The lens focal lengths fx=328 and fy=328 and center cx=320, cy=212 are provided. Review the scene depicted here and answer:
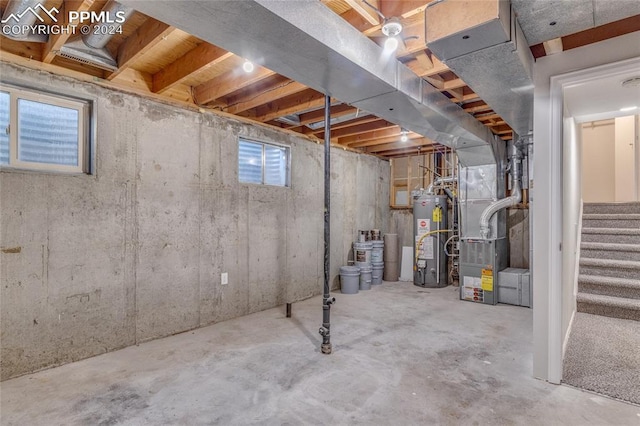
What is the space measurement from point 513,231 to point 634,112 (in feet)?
8.77

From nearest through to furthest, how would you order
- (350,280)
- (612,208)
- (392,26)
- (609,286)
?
1. (392,26)
2. (609,286)
3. (612,208)
4. (350,280)

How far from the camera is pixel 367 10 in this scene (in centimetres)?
194

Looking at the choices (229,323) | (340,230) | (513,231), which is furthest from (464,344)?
(513,231)

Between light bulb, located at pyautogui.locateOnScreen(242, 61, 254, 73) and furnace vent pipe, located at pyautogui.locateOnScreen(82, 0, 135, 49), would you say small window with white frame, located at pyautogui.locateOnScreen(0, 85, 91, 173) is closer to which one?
furnace vent pipe, located at pyautogui.locateOnScreen(82, 0, 135, 49)

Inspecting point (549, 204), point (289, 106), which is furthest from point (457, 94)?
point (289, 106)

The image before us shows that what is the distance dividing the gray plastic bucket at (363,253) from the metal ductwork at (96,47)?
391 centimetres

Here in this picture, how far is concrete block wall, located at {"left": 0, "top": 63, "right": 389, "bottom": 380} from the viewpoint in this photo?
2.46 m

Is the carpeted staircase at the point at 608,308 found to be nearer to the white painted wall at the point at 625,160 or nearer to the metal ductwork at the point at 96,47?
the white painted wall at the point at 625,160

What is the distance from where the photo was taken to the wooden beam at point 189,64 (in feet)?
8.22

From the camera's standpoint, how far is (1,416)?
76.5 inches

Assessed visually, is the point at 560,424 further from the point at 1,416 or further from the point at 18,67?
the point at 18,67

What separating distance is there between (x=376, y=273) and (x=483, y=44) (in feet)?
14.0

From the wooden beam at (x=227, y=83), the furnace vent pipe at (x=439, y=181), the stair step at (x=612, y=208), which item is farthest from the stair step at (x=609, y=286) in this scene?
the wooden beam at (x=227, y=83)

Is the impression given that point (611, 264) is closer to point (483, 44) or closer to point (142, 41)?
point (483, 44)
